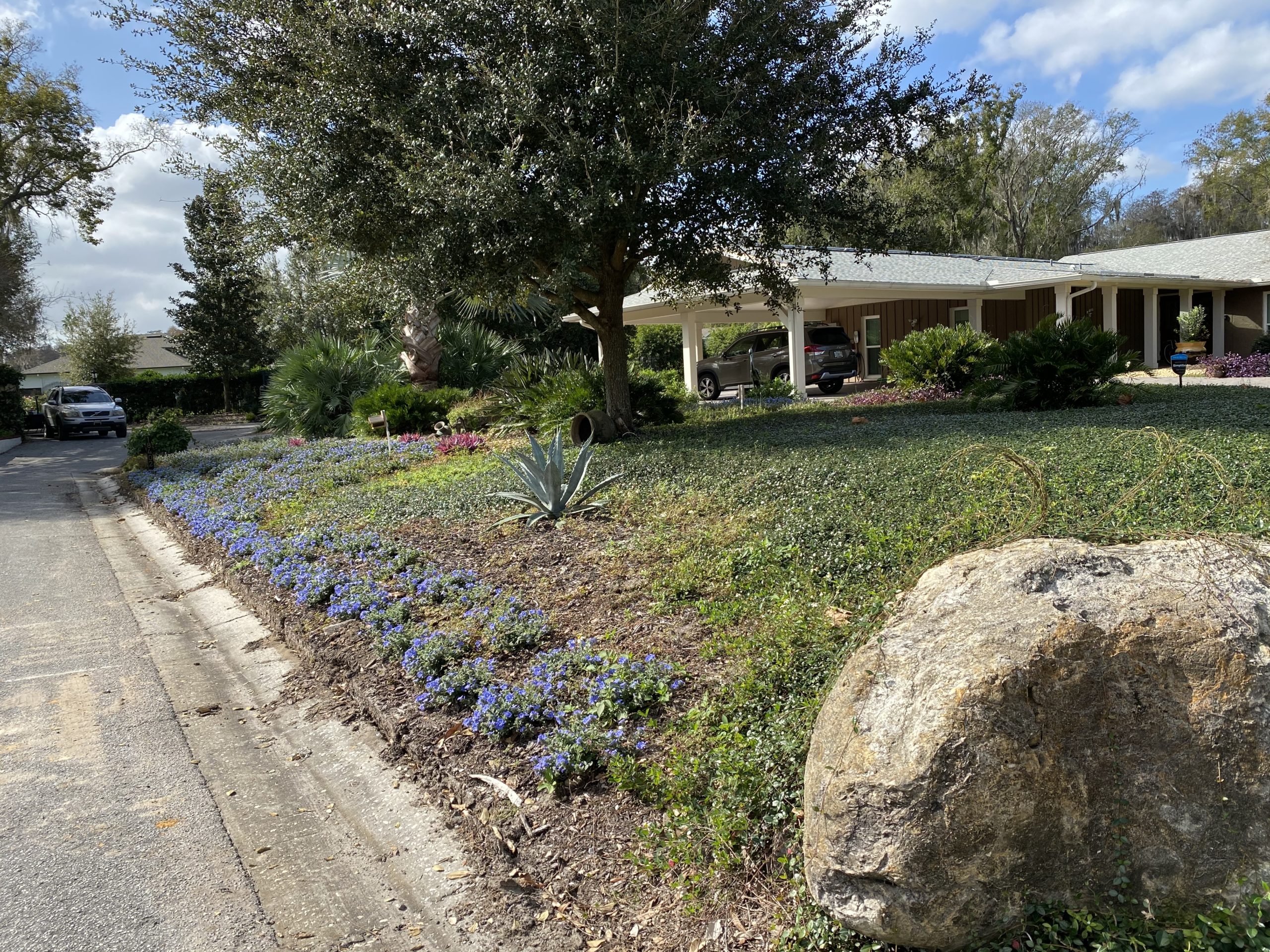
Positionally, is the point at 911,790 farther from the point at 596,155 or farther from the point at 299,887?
the point at 596,155

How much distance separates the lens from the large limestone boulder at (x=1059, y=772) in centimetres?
232

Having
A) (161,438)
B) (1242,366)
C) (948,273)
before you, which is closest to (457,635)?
(161,438)

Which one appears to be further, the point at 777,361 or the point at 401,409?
the point at 777,361

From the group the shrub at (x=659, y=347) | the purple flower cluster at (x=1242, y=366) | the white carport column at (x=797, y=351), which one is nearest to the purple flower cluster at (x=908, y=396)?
the white carport column at (x=797, y=351)

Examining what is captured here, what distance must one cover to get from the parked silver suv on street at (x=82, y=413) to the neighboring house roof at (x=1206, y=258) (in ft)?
99.0

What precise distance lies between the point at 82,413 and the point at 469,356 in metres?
14.9

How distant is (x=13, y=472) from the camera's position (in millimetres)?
17812

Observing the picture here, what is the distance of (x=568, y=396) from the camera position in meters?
13.1

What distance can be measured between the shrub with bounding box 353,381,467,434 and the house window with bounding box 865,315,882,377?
1432cm

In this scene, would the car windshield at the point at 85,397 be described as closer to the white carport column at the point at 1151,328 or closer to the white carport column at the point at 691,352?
the white carport column at the point at 691,352

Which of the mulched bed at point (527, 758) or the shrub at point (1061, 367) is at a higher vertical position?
the shrub at point (1061, 367)

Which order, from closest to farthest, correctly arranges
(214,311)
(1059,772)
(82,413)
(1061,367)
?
(1059,772) → (1061,367) → (82,413) → (214,311)

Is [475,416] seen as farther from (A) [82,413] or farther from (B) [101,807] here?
(A) [82,413]

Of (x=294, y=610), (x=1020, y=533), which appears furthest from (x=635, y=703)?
(x=294, y=610)
